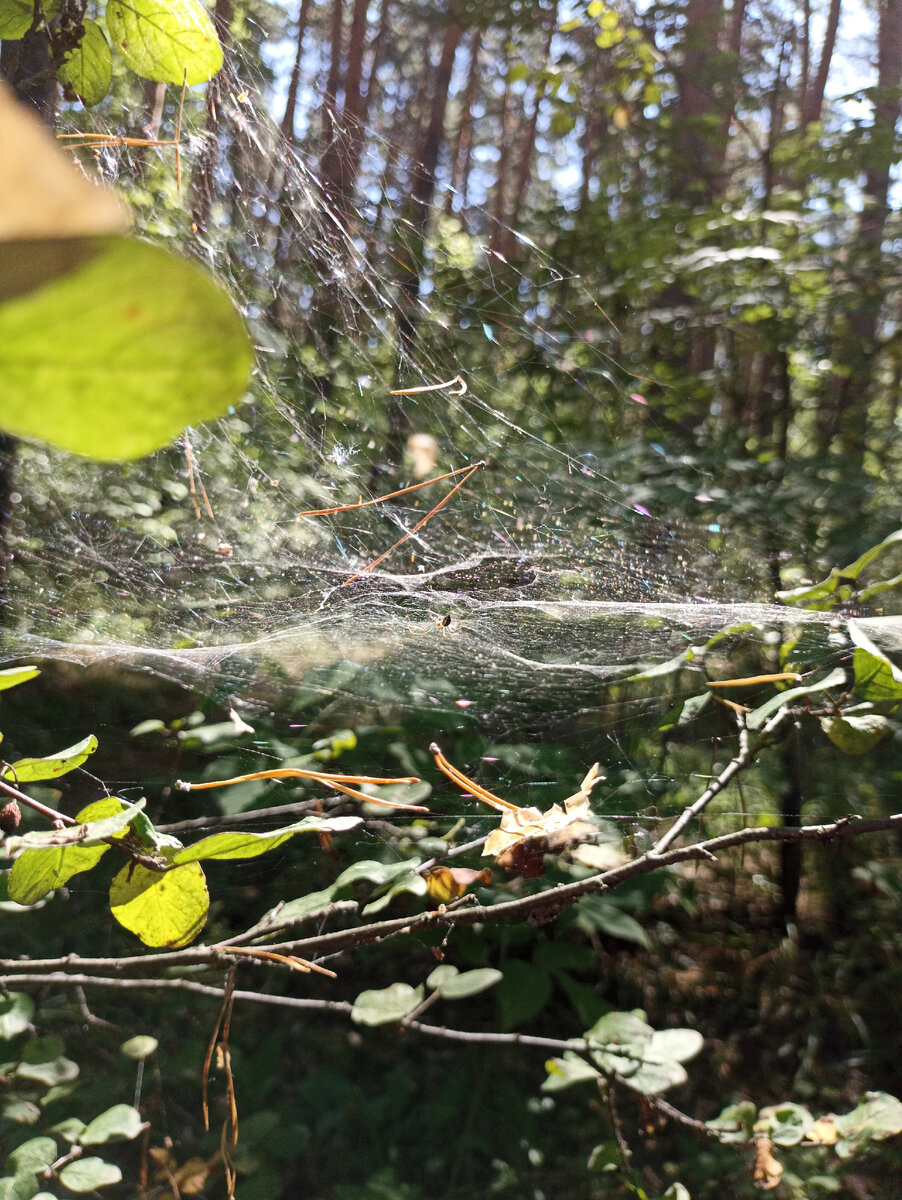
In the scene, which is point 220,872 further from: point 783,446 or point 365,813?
point 783,446

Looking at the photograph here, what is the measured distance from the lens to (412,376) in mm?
1294

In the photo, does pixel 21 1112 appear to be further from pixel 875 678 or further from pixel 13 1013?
pixel 875 678

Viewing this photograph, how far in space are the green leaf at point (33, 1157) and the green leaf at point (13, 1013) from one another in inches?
4.8

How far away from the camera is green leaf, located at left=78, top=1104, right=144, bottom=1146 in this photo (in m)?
0.86

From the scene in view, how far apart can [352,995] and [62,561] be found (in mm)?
1199

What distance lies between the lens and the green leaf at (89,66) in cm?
49

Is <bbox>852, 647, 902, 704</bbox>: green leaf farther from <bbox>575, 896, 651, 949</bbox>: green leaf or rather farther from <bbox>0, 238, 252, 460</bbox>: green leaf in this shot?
<bbox>575, 896, 651, 949</bbox>: green leaf

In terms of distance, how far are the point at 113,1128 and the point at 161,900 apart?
639 millimetres

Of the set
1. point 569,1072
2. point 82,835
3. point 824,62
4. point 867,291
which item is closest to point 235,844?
point 82,835

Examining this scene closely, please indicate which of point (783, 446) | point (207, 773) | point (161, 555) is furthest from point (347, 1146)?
point (783, 446)

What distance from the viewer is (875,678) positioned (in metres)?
0.55

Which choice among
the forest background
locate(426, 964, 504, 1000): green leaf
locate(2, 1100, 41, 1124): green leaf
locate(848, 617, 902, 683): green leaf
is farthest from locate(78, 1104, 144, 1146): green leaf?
locate(848, 617, 902, 683): green leaf

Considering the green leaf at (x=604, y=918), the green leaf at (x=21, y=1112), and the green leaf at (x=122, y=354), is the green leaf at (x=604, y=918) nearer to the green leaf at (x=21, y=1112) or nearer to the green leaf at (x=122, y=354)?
the green leaf at (x=21, y=1112)

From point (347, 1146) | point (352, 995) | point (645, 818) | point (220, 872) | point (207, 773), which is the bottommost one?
point (347, 1146)
